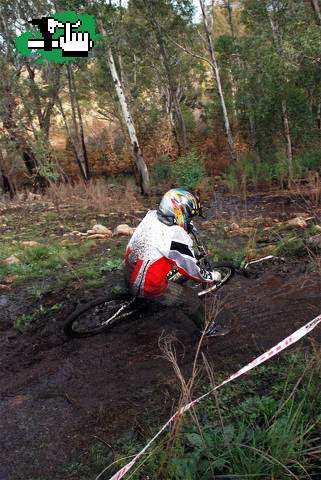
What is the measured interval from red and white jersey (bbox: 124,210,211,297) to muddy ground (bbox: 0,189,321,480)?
2.52 feet

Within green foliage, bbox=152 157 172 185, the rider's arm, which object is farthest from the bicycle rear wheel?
green foliage, bbox=152 157 172 185

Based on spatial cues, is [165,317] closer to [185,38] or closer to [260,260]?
[260,260]

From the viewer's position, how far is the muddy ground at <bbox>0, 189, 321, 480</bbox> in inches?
88.3

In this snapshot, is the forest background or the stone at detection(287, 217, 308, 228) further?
the forest background

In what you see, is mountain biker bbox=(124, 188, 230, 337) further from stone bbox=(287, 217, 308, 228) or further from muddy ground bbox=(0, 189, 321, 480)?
stone bbox=(287, 217, 308, 228)

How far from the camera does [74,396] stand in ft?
8.90

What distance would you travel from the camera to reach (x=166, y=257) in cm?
291

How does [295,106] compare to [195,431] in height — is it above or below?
above

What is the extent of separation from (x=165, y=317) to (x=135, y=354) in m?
0.76

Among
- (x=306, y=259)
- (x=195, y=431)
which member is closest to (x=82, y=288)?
(x=195, y=431)

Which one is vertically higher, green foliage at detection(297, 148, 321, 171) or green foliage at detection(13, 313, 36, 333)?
green foliage at detection(297, 148, 321, 171)

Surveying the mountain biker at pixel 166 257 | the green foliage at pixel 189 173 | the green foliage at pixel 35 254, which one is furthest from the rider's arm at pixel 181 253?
the green foliage at pixel 189 173

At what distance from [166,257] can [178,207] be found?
571mm

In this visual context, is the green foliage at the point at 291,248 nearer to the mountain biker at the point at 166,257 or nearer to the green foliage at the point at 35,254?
the mountain biker at the point at 166,257
